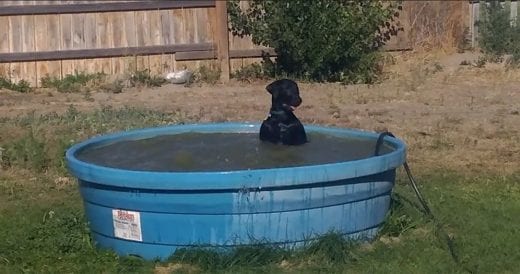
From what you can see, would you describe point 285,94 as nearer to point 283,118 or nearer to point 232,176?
point 283,118

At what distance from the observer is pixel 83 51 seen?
15852mm

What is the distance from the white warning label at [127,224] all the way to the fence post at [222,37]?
965cm

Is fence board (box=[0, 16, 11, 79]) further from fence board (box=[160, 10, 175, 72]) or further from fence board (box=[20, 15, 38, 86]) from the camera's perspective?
fence board (box=[160, 10, 175, 72])

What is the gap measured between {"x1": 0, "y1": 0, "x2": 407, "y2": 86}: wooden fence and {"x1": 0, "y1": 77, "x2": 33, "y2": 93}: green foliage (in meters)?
0.20

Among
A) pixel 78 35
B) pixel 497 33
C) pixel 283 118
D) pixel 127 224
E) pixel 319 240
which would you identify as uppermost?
pixel 78 35

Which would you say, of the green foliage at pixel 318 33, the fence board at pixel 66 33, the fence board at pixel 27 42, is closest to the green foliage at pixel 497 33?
the green foliage at pixel 318 33

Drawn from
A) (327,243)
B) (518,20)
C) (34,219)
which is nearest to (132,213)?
(327,243)

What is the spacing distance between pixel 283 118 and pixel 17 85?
932 centimetres

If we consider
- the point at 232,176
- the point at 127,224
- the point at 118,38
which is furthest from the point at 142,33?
the point at 232,176

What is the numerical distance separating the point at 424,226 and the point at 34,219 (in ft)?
9.06

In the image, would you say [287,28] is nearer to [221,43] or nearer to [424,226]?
[221,43]

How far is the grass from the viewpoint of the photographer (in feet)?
19.6

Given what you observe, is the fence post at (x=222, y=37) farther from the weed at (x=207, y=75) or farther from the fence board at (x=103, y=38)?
the fence board at (x=103, y=38)

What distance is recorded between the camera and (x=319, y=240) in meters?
6.06
